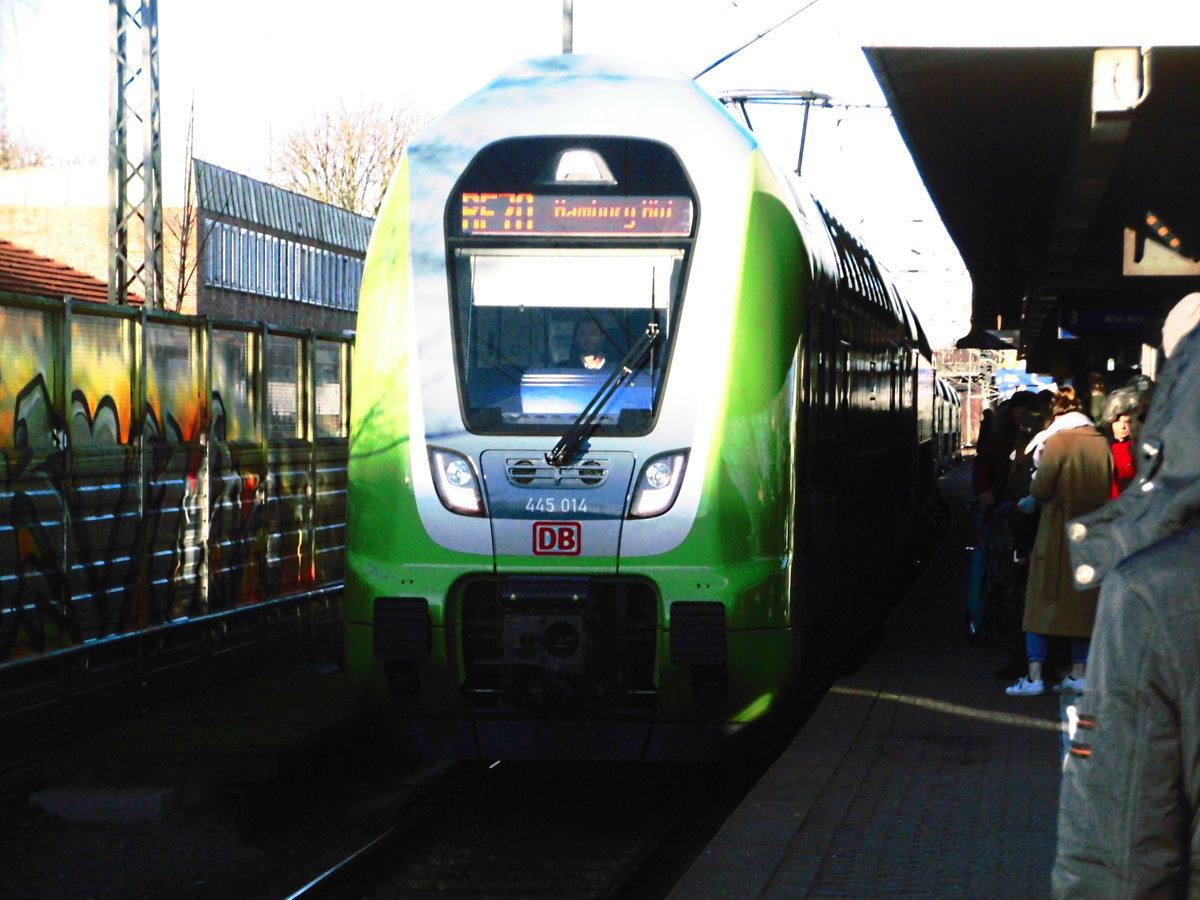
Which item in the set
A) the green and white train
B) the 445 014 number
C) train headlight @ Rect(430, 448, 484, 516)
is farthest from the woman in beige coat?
train headlight @ Rect(430, 448, 484, 516)

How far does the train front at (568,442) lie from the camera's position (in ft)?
25.8

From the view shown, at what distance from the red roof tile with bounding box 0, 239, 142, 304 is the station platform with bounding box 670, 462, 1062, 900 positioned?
3099 centimetres

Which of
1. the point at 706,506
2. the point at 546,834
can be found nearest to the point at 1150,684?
the point at 706,506

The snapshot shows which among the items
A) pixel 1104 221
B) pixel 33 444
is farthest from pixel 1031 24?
pixel 1104 221

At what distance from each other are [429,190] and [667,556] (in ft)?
6.50

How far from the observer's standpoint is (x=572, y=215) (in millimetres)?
8359

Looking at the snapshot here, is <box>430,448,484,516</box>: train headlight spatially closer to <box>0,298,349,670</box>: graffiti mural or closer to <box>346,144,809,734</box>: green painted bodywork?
<box>346,144,809,734</box>: green painted bodywork

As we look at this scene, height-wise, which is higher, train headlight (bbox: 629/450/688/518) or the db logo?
train headlight (bbox: 629/450/688/518)

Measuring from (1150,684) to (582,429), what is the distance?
570 cm

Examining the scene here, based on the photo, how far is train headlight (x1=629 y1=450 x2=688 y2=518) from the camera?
7895 mm

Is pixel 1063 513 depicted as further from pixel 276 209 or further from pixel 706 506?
pixel 276 209

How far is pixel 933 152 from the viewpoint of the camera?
48.3 feet

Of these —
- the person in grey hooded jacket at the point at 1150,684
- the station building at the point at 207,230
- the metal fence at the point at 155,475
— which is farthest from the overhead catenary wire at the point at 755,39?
the station building at the point at 207,230

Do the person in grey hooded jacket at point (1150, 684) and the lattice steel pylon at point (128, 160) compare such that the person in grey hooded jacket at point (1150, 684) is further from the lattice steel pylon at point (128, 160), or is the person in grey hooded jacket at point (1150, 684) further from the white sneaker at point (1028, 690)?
the lattice steel pylon at point (128, 160)
